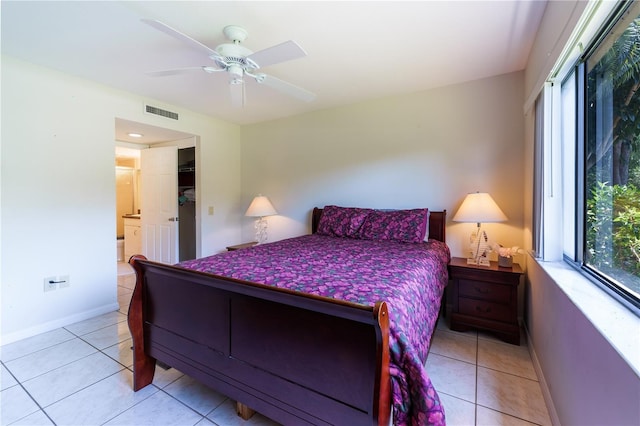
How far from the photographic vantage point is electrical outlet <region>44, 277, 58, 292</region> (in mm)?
2625

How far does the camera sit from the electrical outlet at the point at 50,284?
262 cm

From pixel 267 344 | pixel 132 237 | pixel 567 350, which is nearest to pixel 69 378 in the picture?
pixel 267 344

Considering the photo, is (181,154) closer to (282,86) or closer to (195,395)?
(282,86)

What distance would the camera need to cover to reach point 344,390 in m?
1.13

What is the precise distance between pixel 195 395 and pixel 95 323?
1779 mm

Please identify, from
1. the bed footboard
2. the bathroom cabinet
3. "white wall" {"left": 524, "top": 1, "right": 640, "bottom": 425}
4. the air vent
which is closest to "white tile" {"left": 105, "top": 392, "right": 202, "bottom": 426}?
the bed footboard

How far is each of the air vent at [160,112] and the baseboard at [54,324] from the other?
2.28 metres

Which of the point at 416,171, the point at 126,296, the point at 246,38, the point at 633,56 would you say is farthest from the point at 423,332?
the point at 126,296

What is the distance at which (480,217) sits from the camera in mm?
2469

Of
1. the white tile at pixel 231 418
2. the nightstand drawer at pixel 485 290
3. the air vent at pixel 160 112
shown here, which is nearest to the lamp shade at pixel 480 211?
the nightstand drawer at pixel 485 290

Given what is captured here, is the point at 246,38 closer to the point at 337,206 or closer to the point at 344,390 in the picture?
the point at 337,206

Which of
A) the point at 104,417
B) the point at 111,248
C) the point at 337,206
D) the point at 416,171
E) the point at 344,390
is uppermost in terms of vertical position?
the point at 416,171

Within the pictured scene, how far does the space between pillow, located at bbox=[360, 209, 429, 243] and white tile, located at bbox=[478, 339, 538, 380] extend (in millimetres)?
1048

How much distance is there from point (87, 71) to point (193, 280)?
8.33 feet
